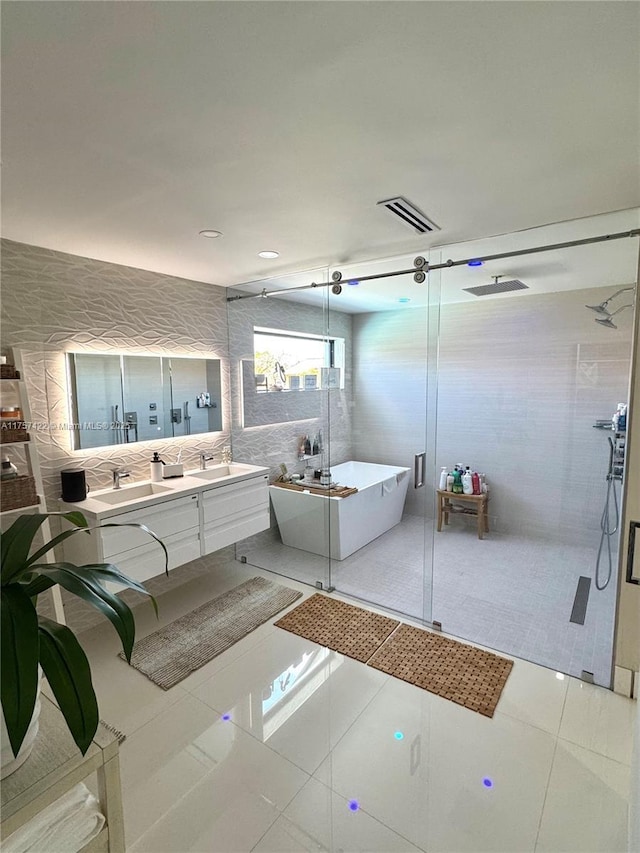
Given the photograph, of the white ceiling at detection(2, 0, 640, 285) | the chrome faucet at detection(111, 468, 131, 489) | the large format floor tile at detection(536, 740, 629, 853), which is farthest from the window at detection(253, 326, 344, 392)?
the large format floor tile at detection(536, 740, 629, 853)

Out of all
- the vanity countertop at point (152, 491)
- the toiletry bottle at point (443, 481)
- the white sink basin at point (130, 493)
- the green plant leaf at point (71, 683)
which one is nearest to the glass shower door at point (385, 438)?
the toiletry bottle at point (443, 481)

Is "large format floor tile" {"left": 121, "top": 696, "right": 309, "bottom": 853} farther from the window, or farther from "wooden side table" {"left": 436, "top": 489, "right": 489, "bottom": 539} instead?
"wooden side table" {"left": 436, "top": 489, "right": 489, "bottom": 539}

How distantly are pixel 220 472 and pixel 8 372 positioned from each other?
1826 millimetres

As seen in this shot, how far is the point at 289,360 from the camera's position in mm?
4051

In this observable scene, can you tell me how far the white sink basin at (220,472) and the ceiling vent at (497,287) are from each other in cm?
269

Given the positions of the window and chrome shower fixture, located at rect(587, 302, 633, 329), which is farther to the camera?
the window

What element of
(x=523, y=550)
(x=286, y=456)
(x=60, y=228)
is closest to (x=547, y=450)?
(x=523, y=550)

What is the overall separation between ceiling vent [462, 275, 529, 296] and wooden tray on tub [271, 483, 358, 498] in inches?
87.1

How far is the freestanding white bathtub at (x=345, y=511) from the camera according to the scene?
3908 mm

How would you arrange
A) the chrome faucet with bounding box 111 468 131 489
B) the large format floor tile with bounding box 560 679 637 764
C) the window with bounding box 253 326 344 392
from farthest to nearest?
the window with bounding box 253 326 344 392
the chrome faucet with bounding box 111 468 131 489
the large format floor tile with bounding box 560 679 637 764

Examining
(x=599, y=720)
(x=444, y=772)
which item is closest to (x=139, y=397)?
(x=444, y=772)

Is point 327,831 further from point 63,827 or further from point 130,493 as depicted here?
point 130,493

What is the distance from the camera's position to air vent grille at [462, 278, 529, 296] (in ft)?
12.1

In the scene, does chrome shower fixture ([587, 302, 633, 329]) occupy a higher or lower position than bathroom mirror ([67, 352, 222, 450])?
higher
